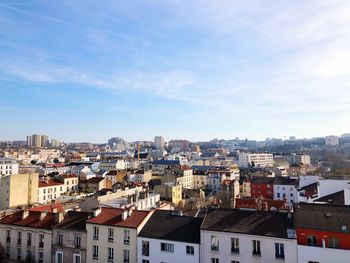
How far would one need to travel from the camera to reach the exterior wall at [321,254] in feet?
73.7

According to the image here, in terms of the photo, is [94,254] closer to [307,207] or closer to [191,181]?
[307,207]

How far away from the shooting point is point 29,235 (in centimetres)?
3225

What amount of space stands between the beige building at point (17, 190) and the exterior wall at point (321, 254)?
63026mm

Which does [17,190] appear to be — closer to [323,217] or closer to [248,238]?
[248,238]

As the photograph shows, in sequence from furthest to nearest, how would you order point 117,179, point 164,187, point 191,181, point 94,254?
point 191,181 → point 117,179 → point 164,187 → point 94,254

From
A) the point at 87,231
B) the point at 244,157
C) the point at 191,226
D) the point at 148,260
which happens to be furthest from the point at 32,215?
the point at 244,157

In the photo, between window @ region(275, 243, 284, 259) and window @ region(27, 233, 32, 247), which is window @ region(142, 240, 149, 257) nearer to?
window @ region(275, 243, 284, 259)

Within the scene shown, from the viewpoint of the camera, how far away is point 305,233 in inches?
925

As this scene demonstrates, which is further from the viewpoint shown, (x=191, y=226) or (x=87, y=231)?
(x=87, y=231)

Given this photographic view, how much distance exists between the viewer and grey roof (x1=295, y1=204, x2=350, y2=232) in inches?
922

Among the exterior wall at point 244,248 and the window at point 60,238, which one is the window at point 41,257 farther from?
the exterior wall at point 244,248

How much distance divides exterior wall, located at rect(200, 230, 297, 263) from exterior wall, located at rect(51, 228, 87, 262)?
11.5 meters

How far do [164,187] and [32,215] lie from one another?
39.0 metres

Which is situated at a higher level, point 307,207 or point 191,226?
point 307,207
